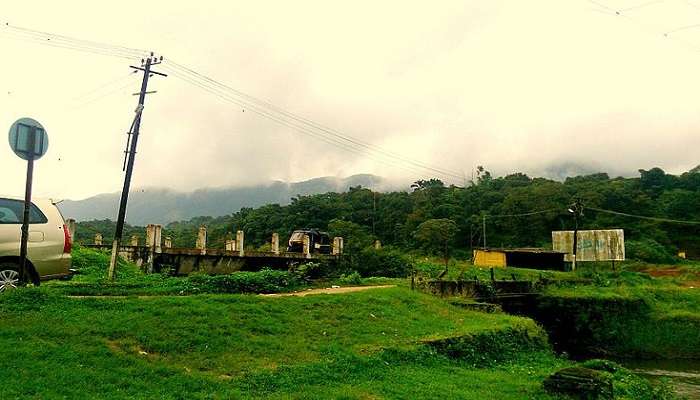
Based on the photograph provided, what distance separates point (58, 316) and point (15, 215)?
8.84ft

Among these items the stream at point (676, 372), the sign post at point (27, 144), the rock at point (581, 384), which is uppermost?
the sign post at point (27, 144)

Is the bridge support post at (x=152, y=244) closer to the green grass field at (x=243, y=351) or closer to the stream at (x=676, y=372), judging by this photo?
the green grass field at (x=243, y=351)

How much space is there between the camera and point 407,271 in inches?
1167

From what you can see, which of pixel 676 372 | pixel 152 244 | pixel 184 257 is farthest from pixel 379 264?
pixel 676 372

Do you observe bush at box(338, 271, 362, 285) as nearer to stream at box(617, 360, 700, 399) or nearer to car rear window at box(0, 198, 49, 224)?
stream at box(617, 360, 700, 399)

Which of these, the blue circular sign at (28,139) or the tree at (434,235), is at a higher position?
the blue circular sign at (28,139)

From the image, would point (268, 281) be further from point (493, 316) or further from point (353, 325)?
point (493, 316)

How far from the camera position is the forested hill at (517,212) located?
6321cm

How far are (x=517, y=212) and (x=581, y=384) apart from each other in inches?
2520

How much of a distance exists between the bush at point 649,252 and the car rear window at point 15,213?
2373 inches

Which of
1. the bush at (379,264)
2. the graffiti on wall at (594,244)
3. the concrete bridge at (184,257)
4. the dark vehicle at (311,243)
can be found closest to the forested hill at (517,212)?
the graffiti on wall at (594,244)

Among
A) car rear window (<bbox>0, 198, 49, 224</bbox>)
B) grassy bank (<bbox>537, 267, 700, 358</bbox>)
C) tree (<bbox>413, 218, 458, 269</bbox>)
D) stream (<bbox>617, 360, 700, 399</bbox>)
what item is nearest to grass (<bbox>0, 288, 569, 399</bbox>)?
car rear window (<bbox>0, 198, 49, 224</bbox>)

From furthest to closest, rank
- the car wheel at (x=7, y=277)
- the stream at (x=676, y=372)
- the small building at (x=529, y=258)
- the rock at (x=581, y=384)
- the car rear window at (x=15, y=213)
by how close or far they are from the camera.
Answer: the small building at (x=529, y=258) → the stream at (x=676, y=372) → the car rear window at (x=15, y=213) → the car wheel at (x=7, y=277) → the rock at (x=581, y=384)

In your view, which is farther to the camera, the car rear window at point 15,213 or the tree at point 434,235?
the tree at point 434,235
